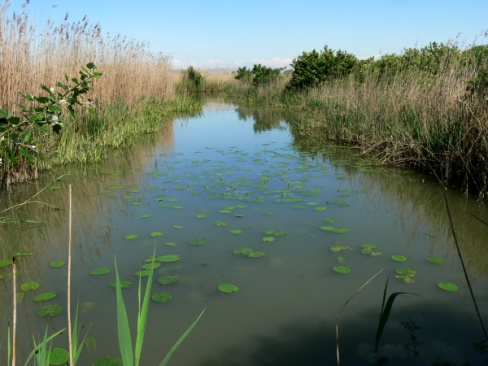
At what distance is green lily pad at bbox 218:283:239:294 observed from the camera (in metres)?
2.24

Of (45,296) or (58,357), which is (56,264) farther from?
(58,357)

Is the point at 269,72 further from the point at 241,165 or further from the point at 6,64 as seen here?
the point at 6,64

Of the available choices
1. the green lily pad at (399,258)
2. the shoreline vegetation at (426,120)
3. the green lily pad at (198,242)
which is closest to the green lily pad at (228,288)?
the green lily pad at (198,242)

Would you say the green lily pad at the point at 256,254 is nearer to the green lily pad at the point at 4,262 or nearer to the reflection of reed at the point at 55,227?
the reflection of reed at the point at 55,227

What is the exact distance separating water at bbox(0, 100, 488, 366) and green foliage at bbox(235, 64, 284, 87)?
15.5 m

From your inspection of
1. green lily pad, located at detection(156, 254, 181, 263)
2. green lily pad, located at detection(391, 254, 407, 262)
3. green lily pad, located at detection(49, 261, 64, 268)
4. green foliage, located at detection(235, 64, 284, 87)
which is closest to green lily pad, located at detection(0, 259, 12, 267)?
green lily pad, located at detection(49, 261, 64, 268)

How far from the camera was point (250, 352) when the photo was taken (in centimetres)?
178

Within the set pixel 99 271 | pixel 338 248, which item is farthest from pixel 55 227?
pixel 338 248

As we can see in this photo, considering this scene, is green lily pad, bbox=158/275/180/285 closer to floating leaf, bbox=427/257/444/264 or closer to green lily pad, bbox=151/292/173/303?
green lily pad, bbox=151/292/173/303

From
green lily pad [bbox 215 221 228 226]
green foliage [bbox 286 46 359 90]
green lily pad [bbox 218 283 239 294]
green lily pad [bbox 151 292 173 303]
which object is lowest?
green lily pad [bbox 151 292 173 303]

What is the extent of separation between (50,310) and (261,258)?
A: 1.27 metres

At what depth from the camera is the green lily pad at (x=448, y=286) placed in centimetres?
227

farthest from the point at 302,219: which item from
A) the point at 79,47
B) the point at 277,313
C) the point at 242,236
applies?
the point at 79,47

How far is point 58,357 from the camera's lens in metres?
1.69
